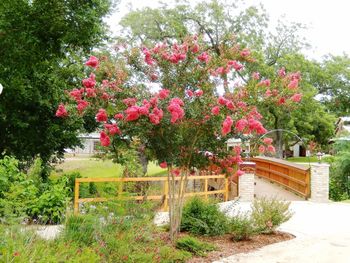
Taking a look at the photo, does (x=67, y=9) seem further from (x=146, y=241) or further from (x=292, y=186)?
(x=292, y=186)

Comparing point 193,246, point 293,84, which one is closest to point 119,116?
point 193,246

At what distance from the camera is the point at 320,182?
12.4 metres

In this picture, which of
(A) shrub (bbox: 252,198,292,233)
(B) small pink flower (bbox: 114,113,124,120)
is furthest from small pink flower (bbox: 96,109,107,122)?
(A) shrub (bbox: 252,198,292,233)

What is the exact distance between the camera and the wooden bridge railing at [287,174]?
13172 mm

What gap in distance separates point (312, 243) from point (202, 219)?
6.26 ft

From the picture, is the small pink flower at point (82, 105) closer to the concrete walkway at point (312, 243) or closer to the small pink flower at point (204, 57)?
the small pink flower at point (204, 57)

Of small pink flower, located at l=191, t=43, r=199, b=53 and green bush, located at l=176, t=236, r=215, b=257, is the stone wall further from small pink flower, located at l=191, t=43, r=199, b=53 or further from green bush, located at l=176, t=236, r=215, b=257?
small pink flower, located at l=191, t=43, r=199, b=53

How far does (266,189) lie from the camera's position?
1496 cm

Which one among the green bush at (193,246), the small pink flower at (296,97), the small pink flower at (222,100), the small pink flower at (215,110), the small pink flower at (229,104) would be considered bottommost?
the green bush at (193,246)

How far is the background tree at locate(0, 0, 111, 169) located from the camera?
9.47m

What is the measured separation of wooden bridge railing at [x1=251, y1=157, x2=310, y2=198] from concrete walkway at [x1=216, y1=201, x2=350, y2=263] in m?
2.55

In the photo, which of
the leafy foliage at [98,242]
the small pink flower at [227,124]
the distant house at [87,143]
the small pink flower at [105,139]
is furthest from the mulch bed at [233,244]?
the distant house at [87,143]

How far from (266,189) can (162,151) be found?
9.56 metres

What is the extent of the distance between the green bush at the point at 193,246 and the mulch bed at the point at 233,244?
4.2 inches
